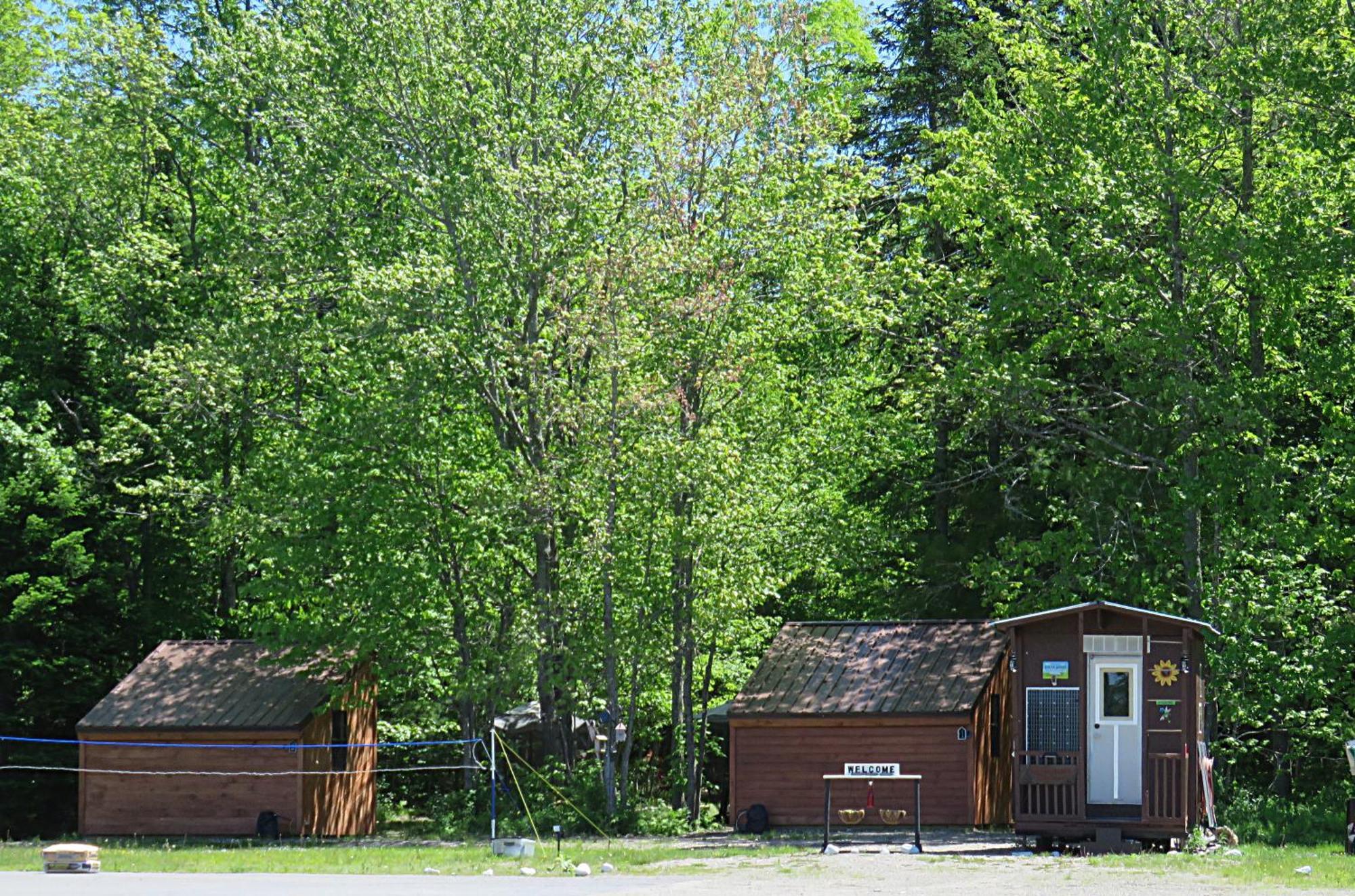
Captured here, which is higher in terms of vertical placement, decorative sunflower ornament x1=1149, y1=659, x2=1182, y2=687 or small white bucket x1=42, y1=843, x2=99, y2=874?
decorative sunflower ornament x1=1149, y1=659, x2=1182, y2=687

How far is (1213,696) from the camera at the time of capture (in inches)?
1054

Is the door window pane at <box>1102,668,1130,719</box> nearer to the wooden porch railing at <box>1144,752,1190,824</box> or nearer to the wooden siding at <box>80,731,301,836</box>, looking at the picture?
the wooden porch railing at <box>1144,752,1190,824</box>

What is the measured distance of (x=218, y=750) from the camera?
1099 inches

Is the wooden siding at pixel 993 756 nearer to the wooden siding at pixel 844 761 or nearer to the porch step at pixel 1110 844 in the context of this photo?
the wooden siding at pixel 844 761

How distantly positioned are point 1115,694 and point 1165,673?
668 millimetres

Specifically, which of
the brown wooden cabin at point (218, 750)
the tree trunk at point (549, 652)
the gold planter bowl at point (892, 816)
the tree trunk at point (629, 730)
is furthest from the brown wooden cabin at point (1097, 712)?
the brown wooden cabin at point (218, 750)

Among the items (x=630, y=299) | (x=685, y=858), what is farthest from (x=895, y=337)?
(x=685, y=858)

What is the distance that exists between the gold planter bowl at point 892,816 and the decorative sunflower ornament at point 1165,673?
4794 mm

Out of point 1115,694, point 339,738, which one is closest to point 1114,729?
point 1115,694

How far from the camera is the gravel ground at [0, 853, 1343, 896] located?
16.3 metres

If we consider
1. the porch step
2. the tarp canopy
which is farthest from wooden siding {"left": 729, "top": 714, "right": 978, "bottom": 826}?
the tarp canopy

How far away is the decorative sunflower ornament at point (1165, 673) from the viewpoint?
71.5ft

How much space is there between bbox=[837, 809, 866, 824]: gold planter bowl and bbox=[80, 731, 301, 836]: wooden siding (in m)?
8.46

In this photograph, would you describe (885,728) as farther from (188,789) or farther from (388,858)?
(188,789)
